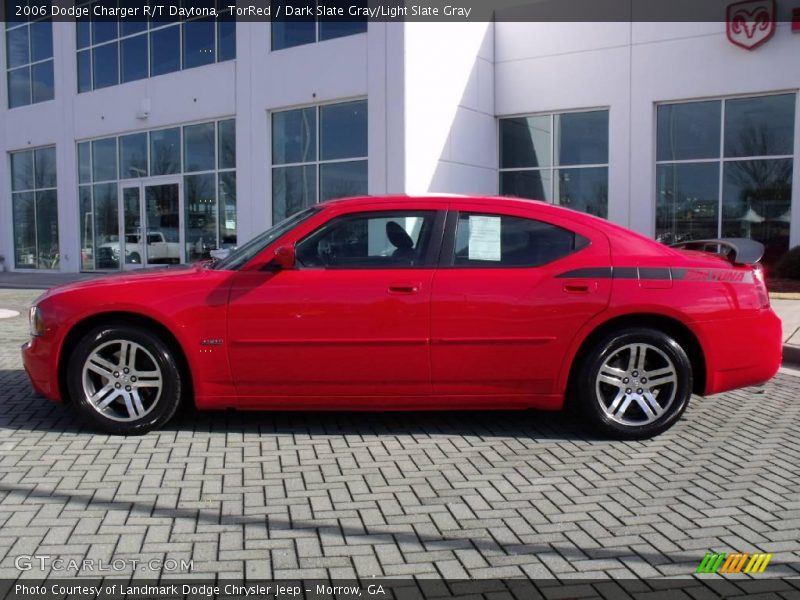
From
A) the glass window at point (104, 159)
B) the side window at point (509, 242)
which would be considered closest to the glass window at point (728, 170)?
the side window at point (509, 242)

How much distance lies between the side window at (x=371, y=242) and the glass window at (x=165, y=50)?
16.2m

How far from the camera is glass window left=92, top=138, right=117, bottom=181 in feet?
70.2

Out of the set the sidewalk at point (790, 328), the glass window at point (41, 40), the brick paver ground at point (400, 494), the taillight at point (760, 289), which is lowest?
the brick paver ground at point (400, 494)

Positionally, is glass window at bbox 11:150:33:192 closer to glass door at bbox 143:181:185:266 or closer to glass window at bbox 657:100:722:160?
glass door at bbox 143:181:185:266

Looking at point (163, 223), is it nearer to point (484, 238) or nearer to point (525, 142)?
point (525, 142)

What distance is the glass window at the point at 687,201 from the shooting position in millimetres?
15625

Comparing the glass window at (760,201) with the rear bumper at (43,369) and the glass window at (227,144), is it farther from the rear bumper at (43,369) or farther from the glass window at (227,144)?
the rear bumper at (43,369)

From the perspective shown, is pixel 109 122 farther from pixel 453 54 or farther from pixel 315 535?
pixel 315 535

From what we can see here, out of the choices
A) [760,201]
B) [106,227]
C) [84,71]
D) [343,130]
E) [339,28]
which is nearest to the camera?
[760,201]

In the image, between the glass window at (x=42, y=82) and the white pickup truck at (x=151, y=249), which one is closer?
the white pickup truck at (x=151, y=249)

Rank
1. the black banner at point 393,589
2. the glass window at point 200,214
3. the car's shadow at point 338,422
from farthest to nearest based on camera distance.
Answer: the glass window at point 200,214 < the car's shadow at point 338,422 < the black banner at point 393,589

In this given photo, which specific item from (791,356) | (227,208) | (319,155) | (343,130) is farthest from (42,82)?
(791,356)

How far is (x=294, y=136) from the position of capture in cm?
1734

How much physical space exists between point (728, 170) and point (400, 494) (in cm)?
1369
